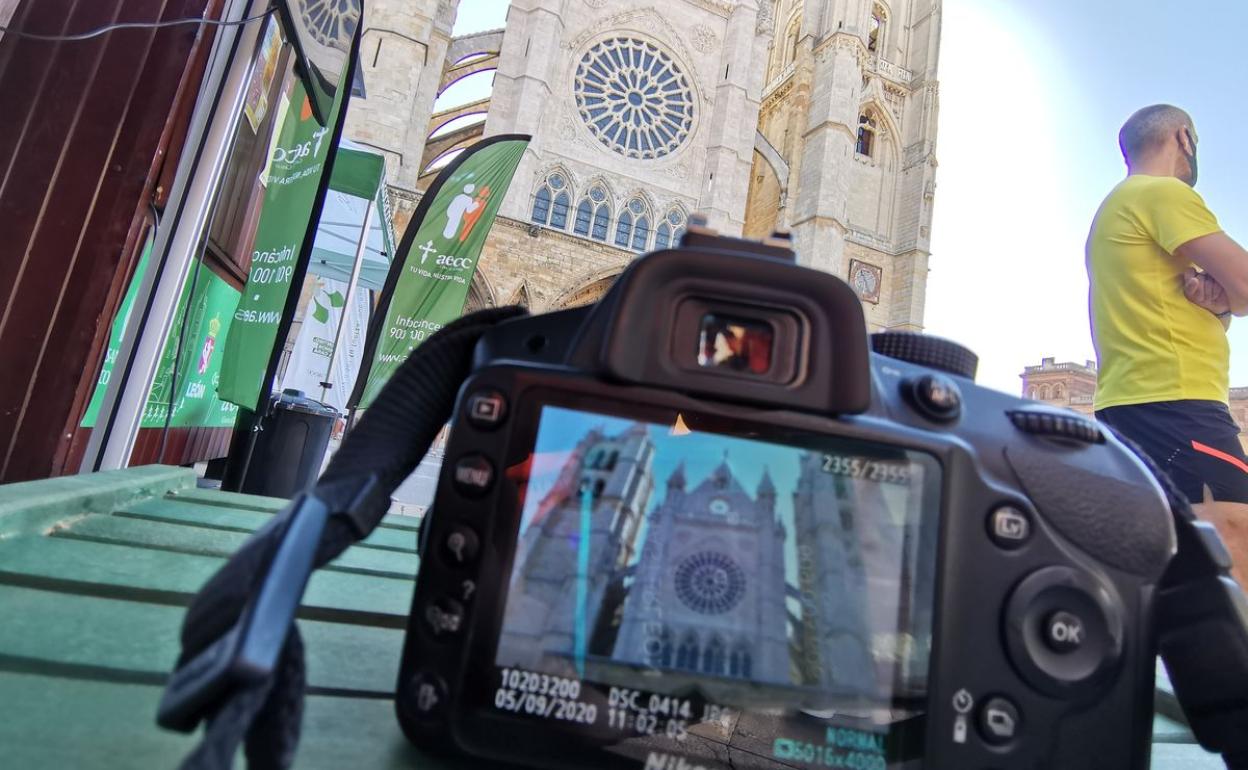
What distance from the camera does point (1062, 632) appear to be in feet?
1.43

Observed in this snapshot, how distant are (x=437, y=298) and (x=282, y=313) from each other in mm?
2562

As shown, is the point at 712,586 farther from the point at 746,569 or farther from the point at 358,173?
the point at 358,173

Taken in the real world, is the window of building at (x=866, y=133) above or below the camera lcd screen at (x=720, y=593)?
above

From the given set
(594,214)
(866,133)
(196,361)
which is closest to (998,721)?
(196,361)

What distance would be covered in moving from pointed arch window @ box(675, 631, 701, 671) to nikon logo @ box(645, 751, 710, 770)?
0.05 metres

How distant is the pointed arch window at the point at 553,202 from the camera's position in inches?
553

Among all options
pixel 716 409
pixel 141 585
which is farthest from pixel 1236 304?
pixel 141 585

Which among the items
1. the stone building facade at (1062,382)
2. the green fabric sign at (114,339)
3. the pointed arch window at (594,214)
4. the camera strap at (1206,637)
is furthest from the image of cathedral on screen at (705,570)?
the stone building facade at (1062,382)

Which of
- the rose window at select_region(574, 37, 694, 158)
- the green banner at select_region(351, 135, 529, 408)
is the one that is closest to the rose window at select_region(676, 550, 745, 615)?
the green banner at select_region(351, 135, 529, 408)

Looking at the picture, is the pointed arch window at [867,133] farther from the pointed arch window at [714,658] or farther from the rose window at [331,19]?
the pointed arch window at [714,658]

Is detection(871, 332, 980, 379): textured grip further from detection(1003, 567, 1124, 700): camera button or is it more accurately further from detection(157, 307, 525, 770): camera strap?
detection(157, 307, 525, 770): camera strap

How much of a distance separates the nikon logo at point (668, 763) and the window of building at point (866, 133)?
21180 millimetres

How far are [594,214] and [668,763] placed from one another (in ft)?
48.2

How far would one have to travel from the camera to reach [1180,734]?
0.74m
